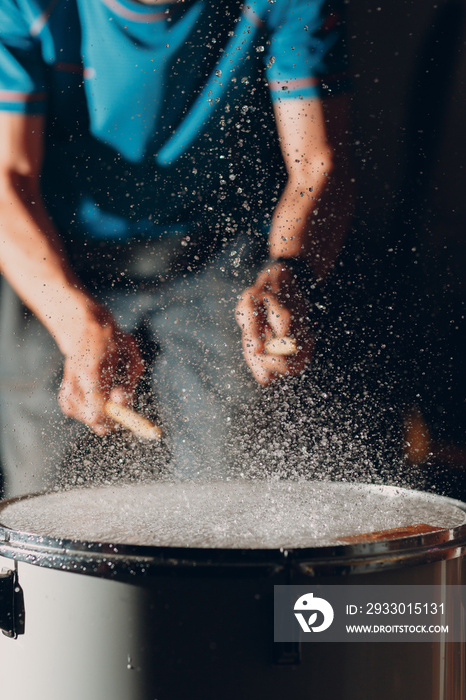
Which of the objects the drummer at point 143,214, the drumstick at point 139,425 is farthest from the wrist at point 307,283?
the drumstick at point 139,425

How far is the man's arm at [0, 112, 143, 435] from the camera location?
1.52 metres

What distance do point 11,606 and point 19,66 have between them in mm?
1371

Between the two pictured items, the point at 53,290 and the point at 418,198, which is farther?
the point at 53,290

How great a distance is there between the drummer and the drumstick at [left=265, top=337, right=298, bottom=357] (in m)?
0.02

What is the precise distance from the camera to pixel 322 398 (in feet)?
5.02

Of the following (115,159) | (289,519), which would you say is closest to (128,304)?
(115,159)

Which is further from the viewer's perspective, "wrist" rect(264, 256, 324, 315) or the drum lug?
"wrist" rect(264, 256, 324, 315)

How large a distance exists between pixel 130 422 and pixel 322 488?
626 mm

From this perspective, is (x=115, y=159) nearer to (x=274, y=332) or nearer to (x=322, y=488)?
(x=274, y=332)

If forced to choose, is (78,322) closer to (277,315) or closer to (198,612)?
(277,315)

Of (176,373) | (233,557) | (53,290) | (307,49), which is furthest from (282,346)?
(233,557)

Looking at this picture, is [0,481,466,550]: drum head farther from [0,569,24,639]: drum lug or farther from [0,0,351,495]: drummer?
[0,0,351,495]: drummer

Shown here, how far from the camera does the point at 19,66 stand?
1617 mm

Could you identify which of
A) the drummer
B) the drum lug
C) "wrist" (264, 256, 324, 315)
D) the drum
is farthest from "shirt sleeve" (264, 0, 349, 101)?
the drum lug
